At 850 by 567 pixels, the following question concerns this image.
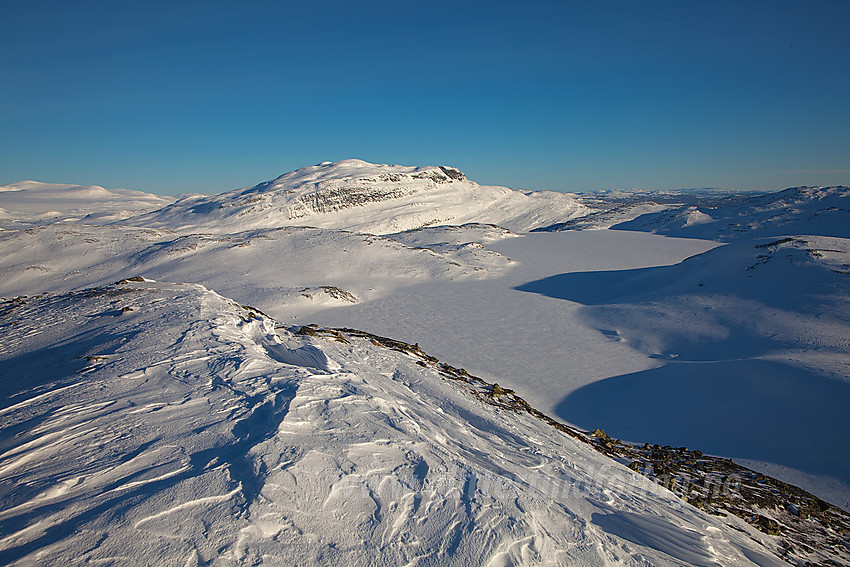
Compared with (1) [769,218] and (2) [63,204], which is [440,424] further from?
(2) [63,204]

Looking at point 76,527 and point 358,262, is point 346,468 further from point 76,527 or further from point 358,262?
point 358,262

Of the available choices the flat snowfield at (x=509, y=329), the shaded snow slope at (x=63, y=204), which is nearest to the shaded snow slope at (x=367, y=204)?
the shaded snow slope at (x=63, y=204)

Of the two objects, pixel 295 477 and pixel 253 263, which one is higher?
pixel 295 477

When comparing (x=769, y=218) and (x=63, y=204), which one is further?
(x=63, y=204)

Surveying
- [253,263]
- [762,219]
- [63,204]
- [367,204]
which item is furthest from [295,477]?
[63,204]

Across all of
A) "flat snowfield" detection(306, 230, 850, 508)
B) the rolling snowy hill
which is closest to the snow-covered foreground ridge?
"flat snowfield" detection(306, 230, 850, 508)

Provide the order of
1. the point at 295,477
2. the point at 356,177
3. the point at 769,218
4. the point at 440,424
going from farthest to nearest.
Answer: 1. the point at 356,177
2. the point at 769,218
3. the point at 440,424
4. the point at 295,477

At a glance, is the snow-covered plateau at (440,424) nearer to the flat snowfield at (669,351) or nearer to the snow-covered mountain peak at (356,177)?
the flat snowfield at (669,351)
